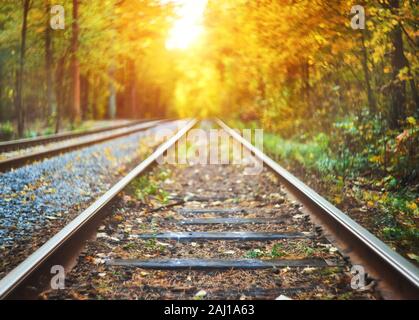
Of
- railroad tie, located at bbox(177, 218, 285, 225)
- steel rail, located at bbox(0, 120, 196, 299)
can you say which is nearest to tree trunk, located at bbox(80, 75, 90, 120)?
railroad tie, located at bbox(177, 218, 285, 225)

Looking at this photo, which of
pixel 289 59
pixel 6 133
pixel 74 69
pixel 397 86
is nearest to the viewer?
pixel 397 86

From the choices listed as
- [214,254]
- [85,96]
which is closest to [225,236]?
Answer: [214,254]

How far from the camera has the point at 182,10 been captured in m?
14.1

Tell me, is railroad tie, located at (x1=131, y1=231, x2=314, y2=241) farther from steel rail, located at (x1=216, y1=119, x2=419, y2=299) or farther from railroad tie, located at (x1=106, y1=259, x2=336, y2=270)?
railroad tie, located at (x1=106, y1=259, x2=336, y2=270)

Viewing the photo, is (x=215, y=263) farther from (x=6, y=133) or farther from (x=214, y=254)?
(x=6, y=133)

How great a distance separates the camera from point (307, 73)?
11.9 meters

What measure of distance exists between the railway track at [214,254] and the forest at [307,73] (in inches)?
22.8

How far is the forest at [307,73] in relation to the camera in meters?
5.71

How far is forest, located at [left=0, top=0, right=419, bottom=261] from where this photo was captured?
571 centimetres

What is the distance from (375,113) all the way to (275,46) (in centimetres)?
286

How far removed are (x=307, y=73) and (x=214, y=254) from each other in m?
9.44

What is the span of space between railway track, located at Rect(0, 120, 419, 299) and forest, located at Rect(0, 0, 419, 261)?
0.58 meters

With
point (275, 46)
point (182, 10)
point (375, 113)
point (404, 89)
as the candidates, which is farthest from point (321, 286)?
point (182, 10)
